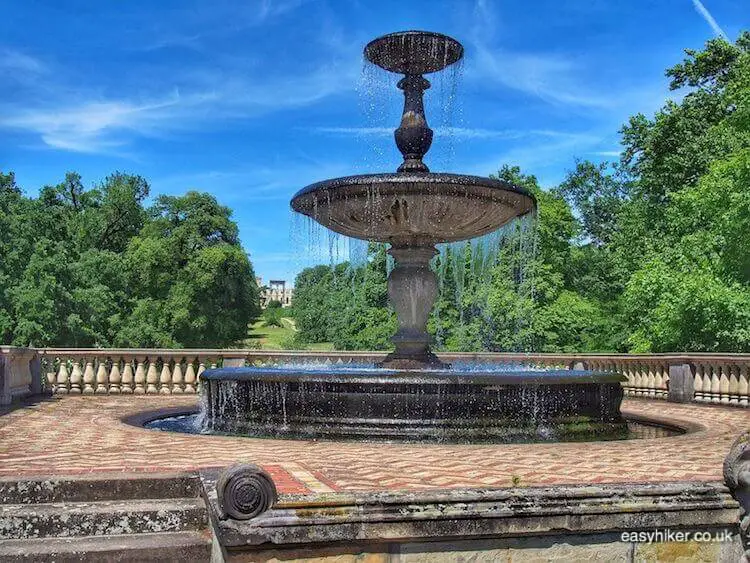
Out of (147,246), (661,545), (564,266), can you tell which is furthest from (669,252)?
(147,246)

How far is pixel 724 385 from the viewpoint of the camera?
49.2 feet

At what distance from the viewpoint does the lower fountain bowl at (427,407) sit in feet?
29.7

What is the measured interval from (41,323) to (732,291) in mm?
27242

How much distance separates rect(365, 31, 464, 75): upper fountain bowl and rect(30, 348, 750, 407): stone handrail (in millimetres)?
7580

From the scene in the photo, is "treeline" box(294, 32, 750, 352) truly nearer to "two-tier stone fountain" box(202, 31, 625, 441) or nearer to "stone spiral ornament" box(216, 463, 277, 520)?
"two-tier stone fountain" box(202, 31, 625, 441)

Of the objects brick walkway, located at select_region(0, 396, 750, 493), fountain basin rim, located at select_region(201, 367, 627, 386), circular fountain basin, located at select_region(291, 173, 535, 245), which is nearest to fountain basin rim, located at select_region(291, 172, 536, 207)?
circular fountain basin, located at select_region(291, 173, 535, 245)

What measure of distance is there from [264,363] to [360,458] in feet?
37.2

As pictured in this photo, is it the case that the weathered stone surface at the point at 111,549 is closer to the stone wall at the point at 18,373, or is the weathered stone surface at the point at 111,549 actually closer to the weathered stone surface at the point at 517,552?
the weathered stone surface at the point at 517,552

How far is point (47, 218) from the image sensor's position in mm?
37562

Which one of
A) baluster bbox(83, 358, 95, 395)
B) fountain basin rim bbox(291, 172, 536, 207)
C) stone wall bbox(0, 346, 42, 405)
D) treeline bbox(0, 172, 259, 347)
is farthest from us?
treeline bbox(0, 172, 259, 347)

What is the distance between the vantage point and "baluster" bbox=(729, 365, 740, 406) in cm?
1470

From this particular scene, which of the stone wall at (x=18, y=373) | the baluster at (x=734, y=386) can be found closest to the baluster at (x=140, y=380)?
the stone wall at (x=18, y=373)

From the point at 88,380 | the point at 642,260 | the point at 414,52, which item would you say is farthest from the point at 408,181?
the point at 642,260

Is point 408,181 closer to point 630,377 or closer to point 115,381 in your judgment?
point 115,381
